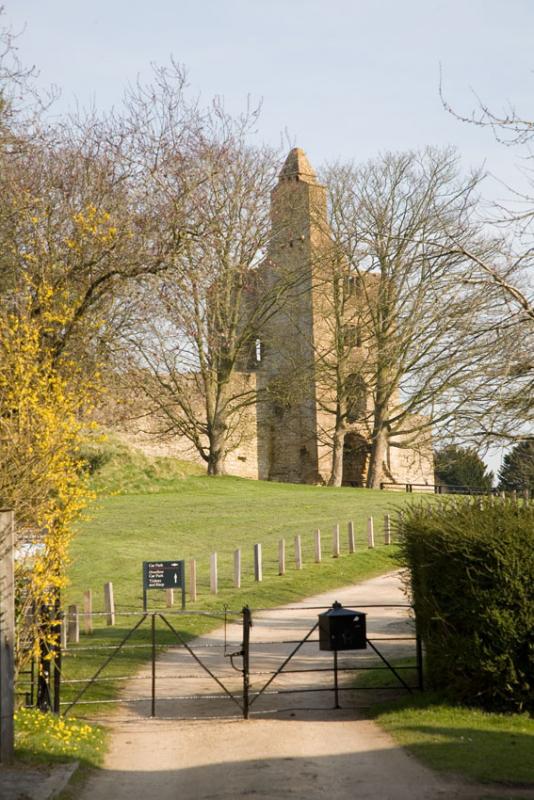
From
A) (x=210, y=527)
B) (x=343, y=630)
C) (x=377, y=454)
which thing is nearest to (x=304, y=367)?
(x=377, y=454)

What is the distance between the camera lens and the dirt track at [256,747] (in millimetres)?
9766

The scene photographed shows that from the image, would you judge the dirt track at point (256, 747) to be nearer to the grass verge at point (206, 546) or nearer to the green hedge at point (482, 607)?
the grass verge at point (206, 546)

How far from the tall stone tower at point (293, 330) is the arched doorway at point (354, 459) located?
2462 mm

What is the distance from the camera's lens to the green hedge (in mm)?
12477

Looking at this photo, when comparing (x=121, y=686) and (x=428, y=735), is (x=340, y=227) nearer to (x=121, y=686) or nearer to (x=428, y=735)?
(x=121, y=686)

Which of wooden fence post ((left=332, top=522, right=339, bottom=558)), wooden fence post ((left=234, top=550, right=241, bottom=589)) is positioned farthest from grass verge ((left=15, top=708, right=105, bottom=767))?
wooden fence post ((left=332, top=522, right=339, bottom=558))

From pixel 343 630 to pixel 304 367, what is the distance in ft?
101

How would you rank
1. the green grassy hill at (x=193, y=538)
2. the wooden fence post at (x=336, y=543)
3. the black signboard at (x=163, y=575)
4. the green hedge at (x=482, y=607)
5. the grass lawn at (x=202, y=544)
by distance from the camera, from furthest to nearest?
the wooden fence post at (x=336, y=543)
the black signboard at (x=163, y=575)
the green grassy hill at (x=193, y=538)
the grass lawn at (x=202, y=544)
the green hedge at (x=482, y=607)

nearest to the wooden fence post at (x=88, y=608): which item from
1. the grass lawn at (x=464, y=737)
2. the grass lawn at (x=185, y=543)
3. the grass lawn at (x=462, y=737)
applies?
the grass lawn at (x=185, y=543)

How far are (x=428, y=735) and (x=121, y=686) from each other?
5148 mm

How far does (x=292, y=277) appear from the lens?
42531 millimetres

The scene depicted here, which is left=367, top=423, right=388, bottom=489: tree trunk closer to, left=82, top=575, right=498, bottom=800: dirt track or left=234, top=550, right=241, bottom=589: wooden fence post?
left=234, top=550, right=241, bottom=589: wooden fence post

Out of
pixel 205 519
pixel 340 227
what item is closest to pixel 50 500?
pixel 205 519

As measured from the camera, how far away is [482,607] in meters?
12.5
